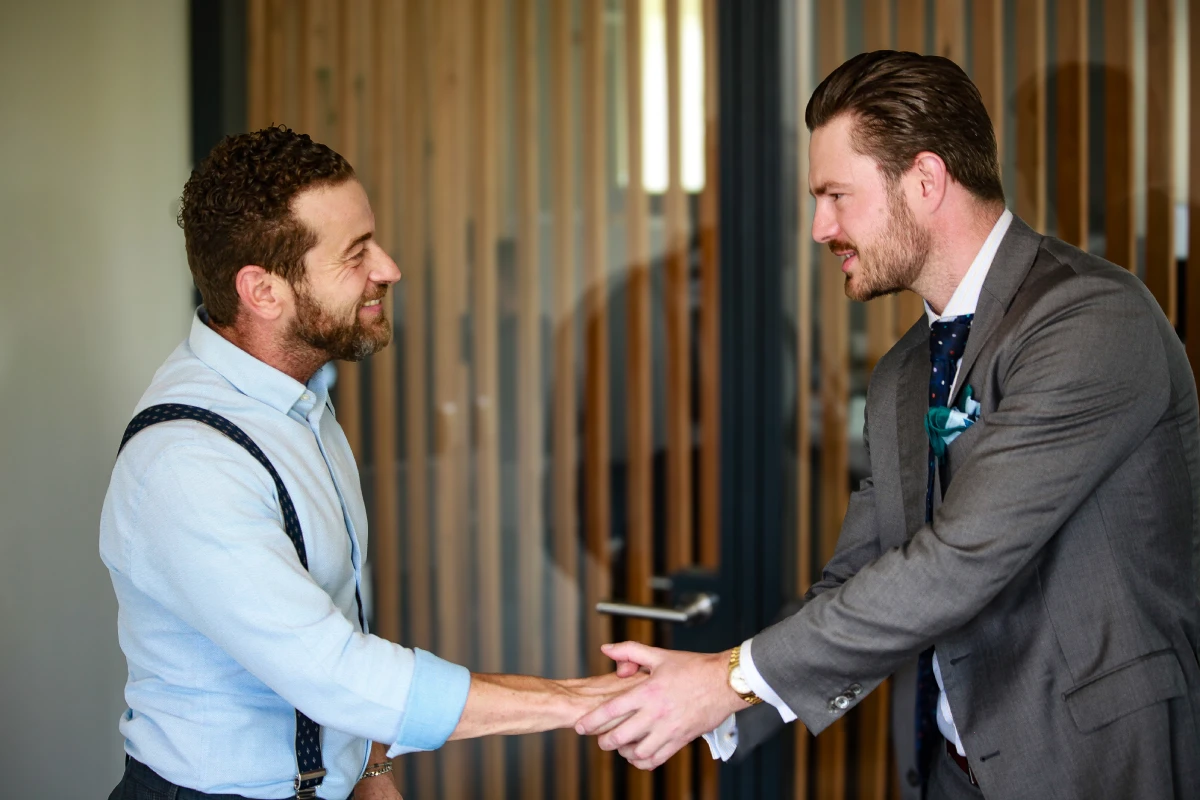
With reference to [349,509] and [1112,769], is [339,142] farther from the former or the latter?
[1112,769]

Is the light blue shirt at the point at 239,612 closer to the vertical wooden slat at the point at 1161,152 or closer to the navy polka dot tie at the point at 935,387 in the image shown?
the navy polka dot tie at the point at 935,387

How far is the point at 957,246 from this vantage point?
1.72 metres

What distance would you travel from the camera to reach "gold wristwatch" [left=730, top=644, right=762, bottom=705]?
1.74 meters

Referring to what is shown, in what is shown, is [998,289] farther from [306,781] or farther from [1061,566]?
[306,781]

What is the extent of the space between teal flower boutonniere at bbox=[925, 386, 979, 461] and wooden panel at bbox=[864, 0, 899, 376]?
0.50 m

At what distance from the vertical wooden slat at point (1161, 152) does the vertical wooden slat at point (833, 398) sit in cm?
56

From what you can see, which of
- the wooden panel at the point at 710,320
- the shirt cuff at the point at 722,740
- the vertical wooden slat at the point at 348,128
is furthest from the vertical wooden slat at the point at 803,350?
the vertical wooden slat at the point at 348,128

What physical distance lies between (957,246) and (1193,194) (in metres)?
0.59

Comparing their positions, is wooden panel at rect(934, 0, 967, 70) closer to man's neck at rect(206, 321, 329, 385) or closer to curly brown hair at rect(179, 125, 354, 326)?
curly brown hair at rect(179, 125, 354, 326)

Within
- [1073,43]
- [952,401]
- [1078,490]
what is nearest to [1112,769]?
[1078,490]

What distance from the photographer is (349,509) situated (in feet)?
5.41

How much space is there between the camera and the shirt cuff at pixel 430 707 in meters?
1.45

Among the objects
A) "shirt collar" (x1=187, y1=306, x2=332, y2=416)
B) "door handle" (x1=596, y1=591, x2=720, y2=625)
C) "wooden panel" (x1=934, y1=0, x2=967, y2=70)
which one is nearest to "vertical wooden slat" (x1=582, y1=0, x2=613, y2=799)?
"door handle" (x1=596, y1=591, x2=720, y2=625)

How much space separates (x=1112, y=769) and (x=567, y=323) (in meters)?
1.44
